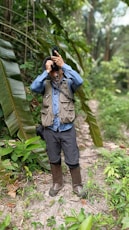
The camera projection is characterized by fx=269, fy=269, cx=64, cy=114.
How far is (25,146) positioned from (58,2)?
515 cm

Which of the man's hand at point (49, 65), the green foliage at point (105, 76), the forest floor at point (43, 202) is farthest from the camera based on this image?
the green foliage at point (105, 76)

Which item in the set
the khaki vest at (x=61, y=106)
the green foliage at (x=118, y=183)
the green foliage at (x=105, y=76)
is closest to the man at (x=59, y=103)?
the khaki vest at (x=61, y=106)

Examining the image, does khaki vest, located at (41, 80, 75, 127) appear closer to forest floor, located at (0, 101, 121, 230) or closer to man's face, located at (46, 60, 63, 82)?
man's face, located at (46, 60, 63, 82)

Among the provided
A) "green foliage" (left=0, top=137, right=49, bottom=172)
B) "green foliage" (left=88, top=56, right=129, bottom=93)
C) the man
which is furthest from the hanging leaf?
"green foliage" (left=88, top=56, right=129, bottom=93)

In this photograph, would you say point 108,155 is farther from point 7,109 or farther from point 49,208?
point 7,109

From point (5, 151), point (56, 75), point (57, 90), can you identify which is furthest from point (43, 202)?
point (56, 75)

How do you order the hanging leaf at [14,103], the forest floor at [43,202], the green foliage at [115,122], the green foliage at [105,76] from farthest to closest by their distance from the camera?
the green foliage at [105,76]
the green foliage at [115,122]
the hanging leaf at [14,103]
the forest floor at [43,202]

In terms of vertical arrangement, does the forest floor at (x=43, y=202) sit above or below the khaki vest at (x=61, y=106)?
below

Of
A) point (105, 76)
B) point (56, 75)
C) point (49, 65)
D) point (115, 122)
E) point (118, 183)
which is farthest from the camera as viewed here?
point (105, 76)

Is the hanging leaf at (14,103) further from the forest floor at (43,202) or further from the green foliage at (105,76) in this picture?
the green foliage at (105,76)

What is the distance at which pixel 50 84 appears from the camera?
9.01 feet

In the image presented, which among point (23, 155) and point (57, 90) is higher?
point (57, 90)

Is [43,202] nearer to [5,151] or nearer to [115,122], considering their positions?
[5,151]

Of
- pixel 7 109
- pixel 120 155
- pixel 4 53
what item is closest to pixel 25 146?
pixel 7 109
